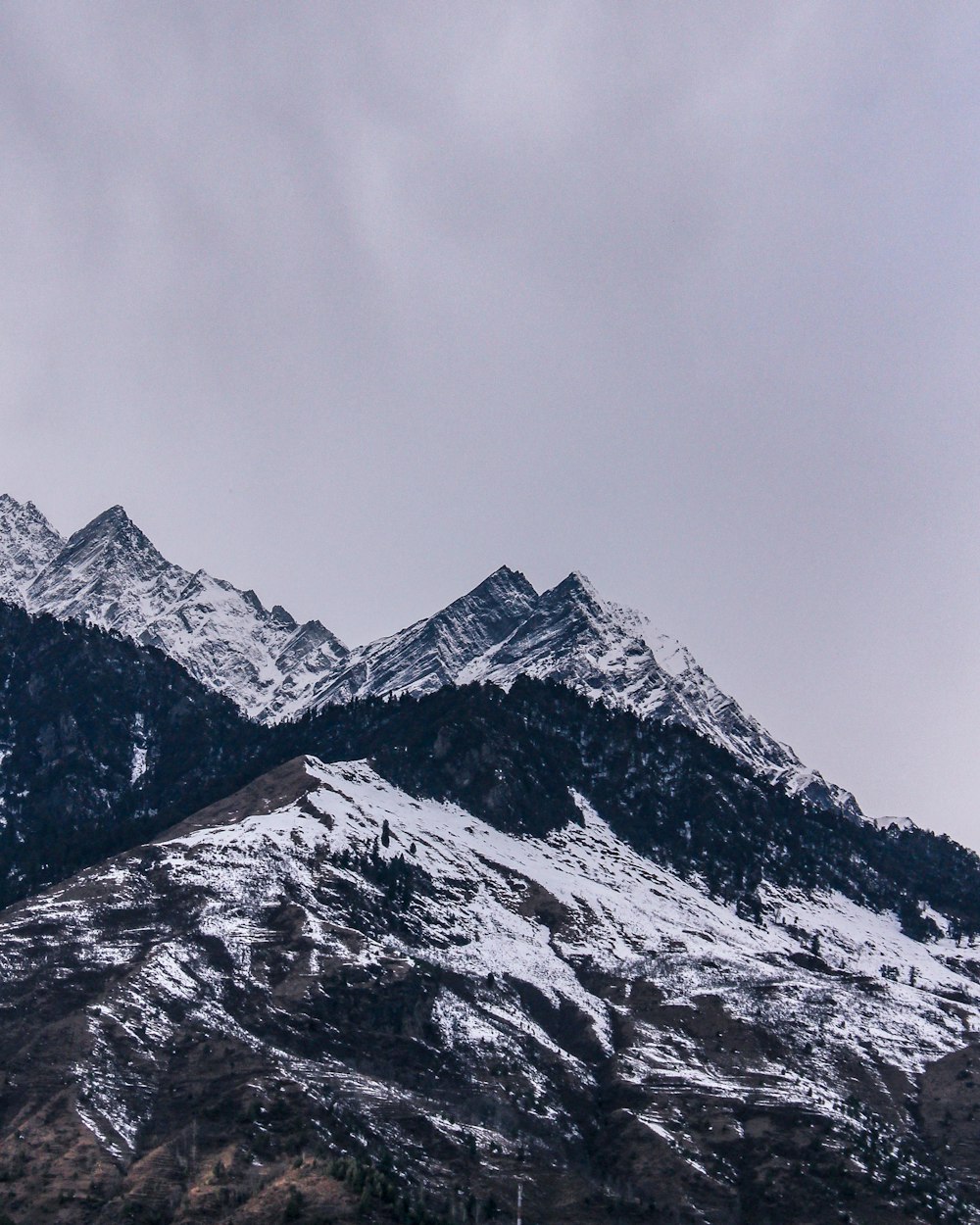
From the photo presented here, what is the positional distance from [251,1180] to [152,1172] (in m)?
13.0

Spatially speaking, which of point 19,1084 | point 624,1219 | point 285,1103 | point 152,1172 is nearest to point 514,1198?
point 624,1219

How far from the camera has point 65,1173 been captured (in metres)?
181

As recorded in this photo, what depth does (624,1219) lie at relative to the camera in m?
199

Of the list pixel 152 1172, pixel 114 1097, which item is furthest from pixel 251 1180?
pixel 114 1097

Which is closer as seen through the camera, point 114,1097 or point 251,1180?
point 251,1180

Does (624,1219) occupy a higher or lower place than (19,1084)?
higher

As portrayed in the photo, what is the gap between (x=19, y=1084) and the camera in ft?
655

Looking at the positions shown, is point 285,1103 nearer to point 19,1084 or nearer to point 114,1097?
point 114,1097

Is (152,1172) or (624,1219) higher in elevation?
(624,1219)

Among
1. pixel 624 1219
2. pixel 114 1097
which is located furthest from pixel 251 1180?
pixel 624 1219

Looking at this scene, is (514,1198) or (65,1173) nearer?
(65,1173)

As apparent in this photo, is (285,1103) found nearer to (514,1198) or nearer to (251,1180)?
(251,1180)

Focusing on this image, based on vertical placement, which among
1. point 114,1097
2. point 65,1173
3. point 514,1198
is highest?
point 514,1198

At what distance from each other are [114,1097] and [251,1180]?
28.9m
